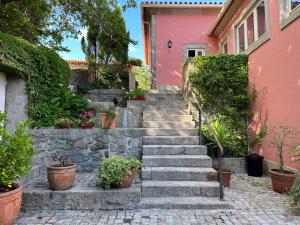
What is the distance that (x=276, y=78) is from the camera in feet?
18.3

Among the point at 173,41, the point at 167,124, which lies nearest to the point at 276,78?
the point at 167,124

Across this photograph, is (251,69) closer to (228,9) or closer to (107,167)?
(228,9)

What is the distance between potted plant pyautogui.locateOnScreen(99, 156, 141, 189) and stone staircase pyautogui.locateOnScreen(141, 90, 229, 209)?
39 centimetres

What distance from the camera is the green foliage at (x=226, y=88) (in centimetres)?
681

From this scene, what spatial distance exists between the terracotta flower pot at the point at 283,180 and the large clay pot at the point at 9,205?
431 centimetres

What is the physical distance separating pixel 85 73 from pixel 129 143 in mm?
6178

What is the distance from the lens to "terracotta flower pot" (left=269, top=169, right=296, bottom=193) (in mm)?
4426

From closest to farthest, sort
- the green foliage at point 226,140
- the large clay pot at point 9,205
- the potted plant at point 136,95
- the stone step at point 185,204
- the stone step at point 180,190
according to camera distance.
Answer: the large clay pot at point 9,205
the stone step at point 185,204
the stone step at point 180,190
the green foliage at point 226,140
the potted plant at point 136,95

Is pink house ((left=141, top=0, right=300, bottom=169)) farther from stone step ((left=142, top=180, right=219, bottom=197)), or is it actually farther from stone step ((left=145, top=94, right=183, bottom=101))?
stone step ((left=145, top=94, right=183, bottom=101))

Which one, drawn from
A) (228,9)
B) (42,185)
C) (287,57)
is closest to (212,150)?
(287,57)

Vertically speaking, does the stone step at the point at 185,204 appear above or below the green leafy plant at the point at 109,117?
below

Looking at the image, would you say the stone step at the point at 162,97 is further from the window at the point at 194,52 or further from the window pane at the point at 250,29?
the window at the point at 194,52

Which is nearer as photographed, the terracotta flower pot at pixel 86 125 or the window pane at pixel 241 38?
the terracotta flower pot at pixel 86 125

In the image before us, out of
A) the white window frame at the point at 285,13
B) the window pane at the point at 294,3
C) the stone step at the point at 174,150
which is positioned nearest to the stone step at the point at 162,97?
the stone step at the point at 174,150
